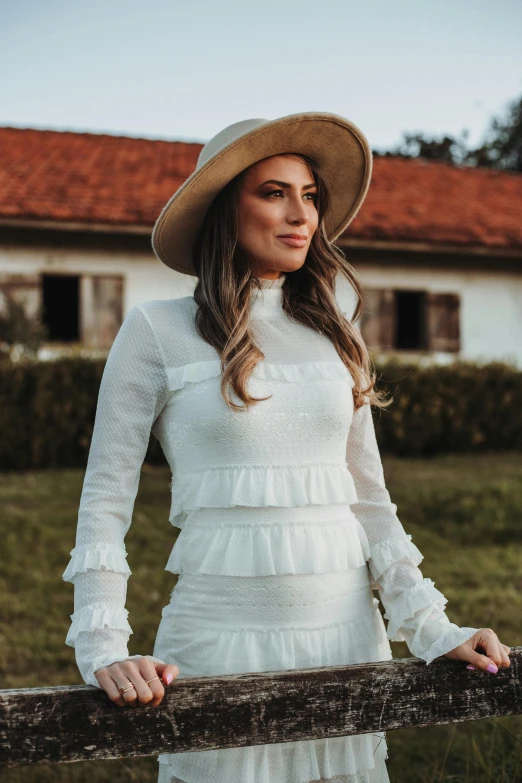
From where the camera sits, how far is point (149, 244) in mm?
11984

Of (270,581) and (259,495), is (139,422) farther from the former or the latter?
(270,581)

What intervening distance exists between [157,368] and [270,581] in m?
0.52

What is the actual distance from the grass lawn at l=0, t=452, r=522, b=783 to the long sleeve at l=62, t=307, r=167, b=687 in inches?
55.1

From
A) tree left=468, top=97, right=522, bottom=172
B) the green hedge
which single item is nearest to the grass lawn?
the green hedge

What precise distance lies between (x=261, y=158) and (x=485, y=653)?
4.00 ft

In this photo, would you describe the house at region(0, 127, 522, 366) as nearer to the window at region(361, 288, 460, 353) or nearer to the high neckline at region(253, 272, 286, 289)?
the window at region(361, 288, 460, 353)

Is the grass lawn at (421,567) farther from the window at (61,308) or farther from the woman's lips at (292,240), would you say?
the window at (61,308)

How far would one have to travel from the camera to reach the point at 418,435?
10.8m

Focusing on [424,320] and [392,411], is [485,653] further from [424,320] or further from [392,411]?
[424,320]

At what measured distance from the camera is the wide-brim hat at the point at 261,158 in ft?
6.45

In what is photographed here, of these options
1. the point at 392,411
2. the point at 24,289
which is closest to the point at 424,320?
the point at 392,411

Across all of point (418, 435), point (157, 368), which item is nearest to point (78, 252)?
point (418, 435)

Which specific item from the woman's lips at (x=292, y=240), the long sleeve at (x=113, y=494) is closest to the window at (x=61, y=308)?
the woman's lips at (x=292, y=240)

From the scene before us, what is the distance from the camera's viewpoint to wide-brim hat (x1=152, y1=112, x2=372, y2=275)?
1.97 metres
